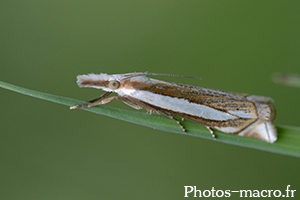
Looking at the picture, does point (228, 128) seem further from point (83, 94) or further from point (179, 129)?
point (83, 94)

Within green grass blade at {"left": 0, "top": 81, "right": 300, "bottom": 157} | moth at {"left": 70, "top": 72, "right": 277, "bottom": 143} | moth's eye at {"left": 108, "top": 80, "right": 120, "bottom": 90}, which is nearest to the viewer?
green grass blade at {"left": 0, "top": 81, "right": 300, "bottom": 157}

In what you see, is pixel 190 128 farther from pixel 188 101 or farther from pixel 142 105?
pixel 142 105

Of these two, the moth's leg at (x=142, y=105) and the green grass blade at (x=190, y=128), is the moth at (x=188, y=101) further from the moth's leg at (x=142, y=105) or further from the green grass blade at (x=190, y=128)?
the green grass blade at (x=190, y=128)

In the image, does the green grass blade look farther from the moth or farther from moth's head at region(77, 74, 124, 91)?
moth's head at region(77, 74, 124, 91)

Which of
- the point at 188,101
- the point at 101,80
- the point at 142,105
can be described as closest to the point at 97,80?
the point at 101,80

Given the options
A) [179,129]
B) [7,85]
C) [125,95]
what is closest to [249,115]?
[179,129]

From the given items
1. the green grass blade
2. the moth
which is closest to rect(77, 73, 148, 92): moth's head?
the moth

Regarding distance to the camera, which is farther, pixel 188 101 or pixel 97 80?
pixel 97 80

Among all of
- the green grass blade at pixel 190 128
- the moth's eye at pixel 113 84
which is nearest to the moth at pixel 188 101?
the moth's eye at pixel 113 84
